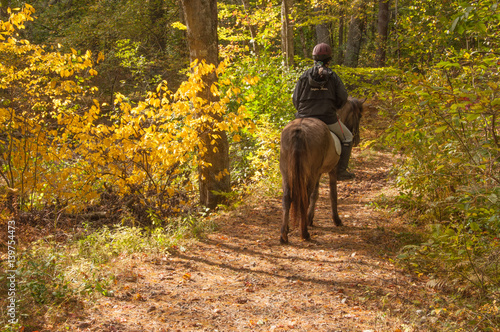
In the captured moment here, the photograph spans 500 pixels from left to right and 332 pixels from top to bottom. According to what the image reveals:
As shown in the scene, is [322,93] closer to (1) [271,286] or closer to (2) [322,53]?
(2) [322,53]

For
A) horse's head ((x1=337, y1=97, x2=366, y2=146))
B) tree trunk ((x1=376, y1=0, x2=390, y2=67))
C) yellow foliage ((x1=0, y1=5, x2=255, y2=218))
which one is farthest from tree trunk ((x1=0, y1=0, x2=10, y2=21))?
tree trunk ((x1=376, y1=0, x2=390, y2=67))

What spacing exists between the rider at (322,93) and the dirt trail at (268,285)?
75.9 inches

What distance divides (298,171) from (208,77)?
315 cm

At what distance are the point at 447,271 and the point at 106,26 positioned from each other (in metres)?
17.7

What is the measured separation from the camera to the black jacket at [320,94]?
597 cm

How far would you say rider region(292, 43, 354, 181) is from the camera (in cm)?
597

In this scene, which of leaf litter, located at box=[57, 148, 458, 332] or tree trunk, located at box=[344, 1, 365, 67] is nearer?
leaf litter, located at box=[57, 148, 458, 332]

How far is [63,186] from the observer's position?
6453 mm

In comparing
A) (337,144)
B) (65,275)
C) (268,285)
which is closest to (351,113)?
(337,144)

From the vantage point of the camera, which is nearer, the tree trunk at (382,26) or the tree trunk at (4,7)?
the tree trunk at (4,7)

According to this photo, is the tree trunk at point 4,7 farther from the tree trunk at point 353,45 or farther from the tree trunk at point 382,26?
the tree trunk at point 353,45

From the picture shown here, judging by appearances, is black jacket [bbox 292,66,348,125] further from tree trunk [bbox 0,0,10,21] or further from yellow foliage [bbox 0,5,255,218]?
tree trunk [bbox 0,0,10,21]

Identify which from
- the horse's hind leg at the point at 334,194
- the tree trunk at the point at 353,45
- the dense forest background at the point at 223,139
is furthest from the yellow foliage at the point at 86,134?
the tree trunk at the point at 353,45

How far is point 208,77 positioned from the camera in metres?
7.39
